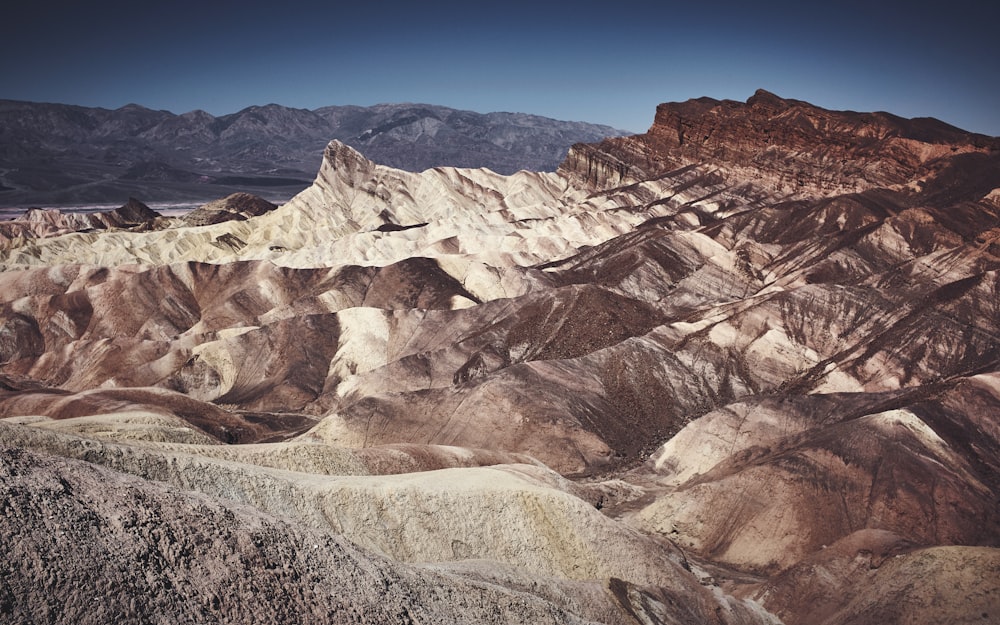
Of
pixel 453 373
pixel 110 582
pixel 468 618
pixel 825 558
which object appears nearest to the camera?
pixel 110 582

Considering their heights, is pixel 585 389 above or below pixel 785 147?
below

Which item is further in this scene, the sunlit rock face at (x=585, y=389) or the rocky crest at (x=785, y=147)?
the rocky crest at (x=785, y=147)

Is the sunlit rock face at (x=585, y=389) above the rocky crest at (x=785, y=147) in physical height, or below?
below

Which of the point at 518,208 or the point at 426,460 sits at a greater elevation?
the point at 518,208

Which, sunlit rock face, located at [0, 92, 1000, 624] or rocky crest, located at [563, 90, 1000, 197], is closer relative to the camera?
sunlit rock face, located at [0, 92, 1000, 624]

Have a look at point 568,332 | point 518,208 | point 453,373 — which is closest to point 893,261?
point 568,332

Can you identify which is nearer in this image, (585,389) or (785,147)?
(585,389)

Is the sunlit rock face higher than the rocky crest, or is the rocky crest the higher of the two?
the rocky crest

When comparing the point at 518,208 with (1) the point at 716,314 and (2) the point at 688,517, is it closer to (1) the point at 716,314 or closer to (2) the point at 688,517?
(1) the point at 716,314
